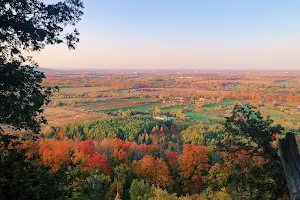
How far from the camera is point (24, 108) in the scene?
590 cm

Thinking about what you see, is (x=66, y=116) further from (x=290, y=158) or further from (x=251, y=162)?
(x=290, y=158)

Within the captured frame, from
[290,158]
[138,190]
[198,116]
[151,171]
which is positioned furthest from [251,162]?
[198,116]

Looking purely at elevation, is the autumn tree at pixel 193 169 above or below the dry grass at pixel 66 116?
above

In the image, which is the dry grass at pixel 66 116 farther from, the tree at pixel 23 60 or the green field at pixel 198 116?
the tree at pixel 23 60

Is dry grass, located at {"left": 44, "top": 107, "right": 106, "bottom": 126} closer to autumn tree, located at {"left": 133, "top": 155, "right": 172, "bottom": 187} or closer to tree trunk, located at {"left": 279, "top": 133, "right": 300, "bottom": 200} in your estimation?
autumn tree, located at {"left": 133, "top": 155, "right": 172, "bottom": 187}

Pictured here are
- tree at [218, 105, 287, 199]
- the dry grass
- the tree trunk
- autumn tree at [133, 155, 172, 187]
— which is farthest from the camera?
the dry grass

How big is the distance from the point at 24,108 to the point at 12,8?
229 centimetres

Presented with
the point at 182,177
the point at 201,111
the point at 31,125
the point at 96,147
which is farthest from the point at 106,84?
the point at 31,125

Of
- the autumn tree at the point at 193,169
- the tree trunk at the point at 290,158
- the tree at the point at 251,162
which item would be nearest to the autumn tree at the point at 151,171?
the autumn tree at the point at 193,169

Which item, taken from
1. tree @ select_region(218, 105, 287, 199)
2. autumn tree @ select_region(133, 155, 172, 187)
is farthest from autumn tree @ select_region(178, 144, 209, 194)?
tree @ select_region(218, 105, 287, 199)

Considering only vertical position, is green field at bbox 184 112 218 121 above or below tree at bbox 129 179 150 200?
below

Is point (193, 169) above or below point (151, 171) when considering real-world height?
above

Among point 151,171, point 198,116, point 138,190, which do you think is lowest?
point 198,116

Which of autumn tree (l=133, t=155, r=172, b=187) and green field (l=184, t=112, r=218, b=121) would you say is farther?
green field (l=184, t=112, r=218, b=121)
